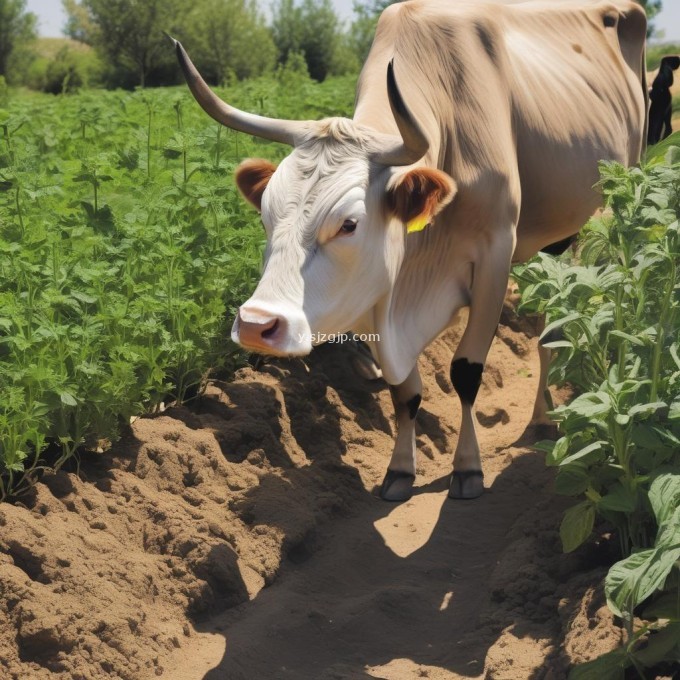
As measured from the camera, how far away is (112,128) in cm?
850

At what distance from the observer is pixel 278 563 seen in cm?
479

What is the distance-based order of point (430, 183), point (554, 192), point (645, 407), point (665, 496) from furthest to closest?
point (554, 192) → point (430, 183) → point (645, 407) → point (665, 496)

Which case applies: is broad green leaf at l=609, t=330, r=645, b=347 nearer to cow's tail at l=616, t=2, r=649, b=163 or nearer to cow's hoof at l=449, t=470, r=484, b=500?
cow's hoof at l=449, t=470, r=484, b=500

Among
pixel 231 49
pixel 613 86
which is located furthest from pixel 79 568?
pixel 231 49

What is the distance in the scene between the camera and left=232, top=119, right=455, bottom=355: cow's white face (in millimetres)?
4457

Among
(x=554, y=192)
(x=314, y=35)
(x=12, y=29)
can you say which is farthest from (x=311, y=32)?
(x=554, y=192)

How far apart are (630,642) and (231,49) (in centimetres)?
4310

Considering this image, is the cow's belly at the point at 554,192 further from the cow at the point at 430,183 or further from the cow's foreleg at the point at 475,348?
the cow's foreleg at the point at 475,348

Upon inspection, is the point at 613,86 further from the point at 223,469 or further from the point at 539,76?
the point at 223,469

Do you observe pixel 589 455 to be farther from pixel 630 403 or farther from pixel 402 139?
pixel 402 139

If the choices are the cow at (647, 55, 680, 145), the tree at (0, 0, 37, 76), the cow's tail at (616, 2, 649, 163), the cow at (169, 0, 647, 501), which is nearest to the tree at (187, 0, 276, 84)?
the tree at (0, 0, 37, 76)

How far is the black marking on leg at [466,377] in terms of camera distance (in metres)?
5.61

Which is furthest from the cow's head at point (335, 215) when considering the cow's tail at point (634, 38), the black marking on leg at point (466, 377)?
the cow's tail at point (634, 38)

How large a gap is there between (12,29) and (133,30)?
7.98 meters
